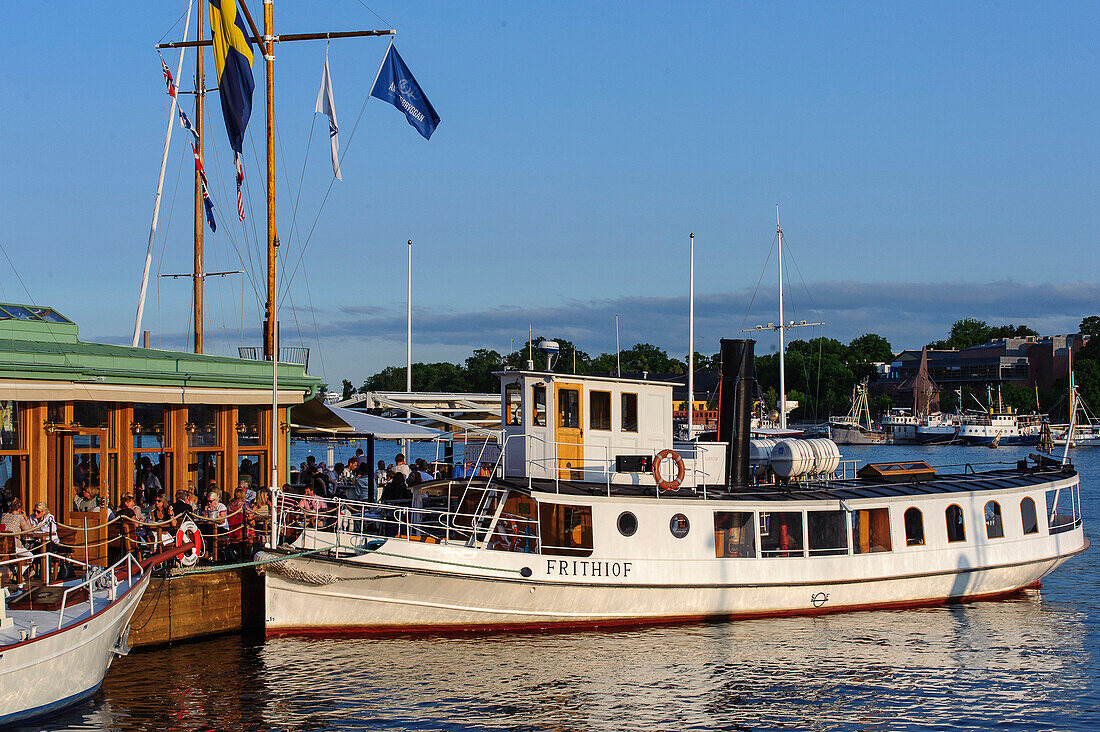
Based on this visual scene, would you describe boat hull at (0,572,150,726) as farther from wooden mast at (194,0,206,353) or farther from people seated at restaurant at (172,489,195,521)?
wooden mast at (194,0,206,353)

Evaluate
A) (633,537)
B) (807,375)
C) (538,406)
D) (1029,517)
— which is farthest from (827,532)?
(807,375)

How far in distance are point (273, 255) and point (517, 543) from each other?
8.84 m

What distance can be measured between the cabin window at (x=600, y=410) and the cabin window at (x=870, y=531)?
6.07 meters

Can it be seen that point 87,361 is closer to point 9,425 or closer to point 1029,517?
point 9,425

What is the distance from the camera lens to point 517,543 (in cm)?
2198

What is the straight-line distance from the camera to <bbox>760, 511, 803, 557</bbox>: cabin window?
923 inches

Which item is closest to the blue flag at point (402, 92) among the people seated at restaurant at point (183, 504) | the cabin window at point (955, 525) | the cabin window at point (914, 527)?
the people seated at restaurant at point (183, 504)

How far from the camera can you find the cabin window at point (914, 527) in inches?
970

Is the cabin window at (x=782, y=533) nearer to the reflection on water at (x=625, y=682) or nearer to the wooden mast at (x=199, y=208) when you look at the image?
the reflection on water at (x=625, y=682)

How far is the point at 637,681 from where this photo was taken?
18578mm

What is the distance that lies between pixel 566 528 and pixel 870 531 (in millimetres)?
7379

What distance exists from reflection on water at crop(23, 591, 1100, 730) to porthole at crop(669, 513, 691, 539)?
79.6 inches

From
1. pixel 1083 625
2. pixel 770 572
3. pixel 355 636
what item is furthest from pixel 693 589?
pixel 1083 625

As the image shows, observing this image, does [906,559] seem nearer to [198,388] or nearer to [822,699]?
[822,699]
